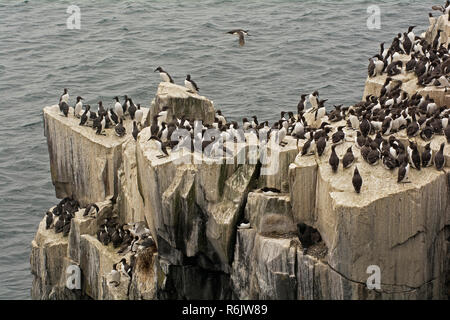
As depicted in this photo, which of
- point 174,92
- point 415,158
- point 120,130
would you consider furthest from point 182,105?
point 415,158

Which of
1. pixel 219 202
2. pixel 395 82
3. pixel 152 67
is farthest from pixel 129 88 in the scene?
pixel 219 202

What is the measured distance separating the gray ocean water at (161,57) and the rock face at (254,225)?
30.8 feet

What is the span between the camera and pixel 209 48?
54406mm

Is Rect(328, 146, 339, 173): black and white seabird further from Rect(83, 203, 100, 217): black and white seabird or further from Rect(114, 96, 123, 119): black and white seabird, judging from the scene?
Rect(114, 96, 123, 119): black and white seabird

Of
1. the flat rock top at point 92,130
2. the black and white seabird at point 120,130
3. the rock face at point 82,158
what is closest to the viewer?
the rock face at point 82,158

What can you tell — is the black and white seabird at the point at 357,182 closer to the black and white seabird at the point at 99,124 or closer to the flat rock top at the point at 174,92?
the flat rock top at the point at 174,92

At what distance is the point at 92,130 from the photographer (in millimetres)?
32406

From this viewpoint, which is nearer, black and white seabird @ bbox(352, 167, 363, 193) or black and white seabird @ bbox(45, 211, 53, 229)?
black and white seabird @ bbox(352, 167, 363, 193)

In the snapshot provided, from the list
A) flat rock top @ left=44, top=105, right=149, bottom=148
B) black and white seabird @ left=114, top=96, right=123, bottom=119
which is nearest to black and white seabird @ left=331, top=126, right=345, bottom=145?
flat rock top @ left=44, top=105, right=149, bottom=148

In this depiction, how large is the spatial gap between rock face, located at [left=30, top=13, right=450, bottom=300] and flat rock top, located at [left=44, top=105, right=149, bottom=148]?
90 mm

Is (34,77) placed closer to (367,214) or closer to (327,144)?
(327,144)

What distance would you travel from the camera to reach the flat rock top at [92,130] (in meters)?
31.7

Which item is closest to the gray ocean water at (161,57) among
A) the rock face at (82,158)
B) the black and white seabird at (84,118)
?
the rock face at (82,158)

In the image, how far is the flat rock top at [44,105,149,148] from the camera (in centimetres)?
3169
